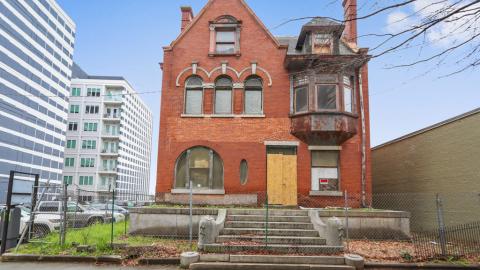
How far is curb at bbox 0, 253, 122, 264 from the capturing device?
9844 mm

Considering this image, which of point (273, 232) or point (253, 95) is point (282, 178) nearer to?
point (253, 95)

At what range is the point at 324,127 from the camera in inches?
616

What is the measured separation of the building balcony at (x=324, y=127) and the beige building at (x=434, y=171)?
10.7 feet

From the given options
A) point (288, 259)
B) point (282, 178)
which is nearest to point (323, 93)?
point (282, 178)

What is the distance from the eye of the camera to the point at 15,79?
5778 centimetres

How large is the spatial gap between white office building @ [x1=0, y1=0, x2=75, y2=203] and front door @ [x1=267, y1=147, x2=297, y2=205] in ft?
143

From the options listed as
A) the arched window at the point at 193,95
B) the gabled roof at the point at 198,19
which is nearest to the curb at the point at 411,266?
the arched window at the point at 193,95

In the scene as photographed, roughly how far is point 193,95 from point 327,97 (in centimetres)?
649

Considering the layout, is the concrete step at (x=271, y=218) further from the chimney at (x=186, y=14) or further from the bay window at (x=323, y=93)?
the chimney at (x=186, y=14)

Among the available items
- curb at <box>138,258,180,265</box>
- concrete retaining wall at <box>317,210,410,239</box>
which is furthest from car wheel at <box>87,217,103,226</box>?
concrete retaining wall at <box>317,210,410,239</box>

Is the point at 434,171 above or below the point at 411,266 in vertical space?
above

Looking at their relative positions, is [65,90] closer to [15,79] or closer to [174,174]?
[15,79]

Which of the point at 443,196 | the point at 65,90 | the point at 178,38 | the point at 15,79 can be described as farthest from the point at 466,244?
the point at 65,90

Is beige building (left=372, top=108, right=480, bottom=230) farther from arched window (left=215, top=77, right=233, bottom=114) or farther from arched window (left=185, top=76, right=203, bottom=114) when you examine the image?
arched window (left=185, top=76, right=203, bottom=114)
